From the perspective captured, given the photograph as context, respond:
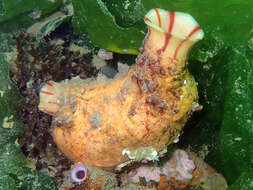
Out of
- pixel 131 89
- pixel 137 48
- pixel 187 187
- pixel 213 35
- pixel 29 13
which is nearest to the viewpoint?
pixel 131 89

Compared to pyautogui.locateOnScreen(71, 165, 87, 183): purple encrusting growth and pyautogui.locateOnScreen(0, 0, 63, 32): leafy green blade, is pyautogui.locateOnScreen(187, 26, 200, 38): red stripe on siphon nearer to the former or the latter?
pyautogui.locateOnScreen(71, 165, 87, 183): purple encrusting growth

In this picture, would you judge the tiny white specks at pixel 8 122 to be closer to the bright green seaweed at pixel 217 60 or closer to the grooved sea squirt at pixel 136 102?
the grooved sea squirt at pixel 136 102

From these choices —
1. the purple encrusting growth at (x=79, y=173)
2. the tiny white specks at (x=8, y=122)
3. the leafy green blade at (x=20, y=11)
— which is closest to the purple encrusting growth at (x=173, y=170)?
the purple encrusting growth at (x=79, y=173)

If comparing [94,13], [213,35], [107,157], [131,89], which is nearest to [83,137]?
[107,157]

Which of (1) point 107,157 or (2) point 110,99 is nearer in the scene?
(2) point 110,99

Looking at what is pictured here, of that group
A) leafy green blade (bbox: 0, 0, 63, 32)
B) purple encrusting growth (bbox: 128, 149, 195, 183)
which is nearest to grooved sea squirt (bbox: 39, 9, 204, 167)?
purple encrusting growth (bbox: 128, 149, 195, 183)

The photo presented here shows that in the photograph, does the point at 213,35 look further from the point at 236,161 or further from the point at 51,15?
the point at 51,15

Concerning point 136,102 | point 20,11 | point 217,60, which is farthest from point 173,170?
point 20,11
